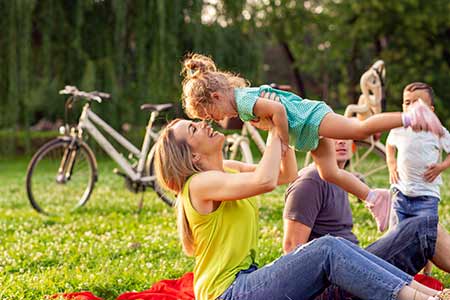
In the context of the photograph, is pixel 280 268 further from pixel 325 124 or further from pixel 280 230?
pixel 280 230

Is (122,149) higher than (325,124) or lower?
lower

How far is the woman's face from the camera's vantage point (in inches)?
133

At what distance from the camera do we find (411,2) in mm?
20156

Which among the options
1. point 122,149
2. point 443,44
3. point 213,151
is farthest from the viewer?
point 443,44

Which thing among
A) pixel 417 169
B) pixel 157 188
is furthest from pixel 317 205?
pixel 157 188

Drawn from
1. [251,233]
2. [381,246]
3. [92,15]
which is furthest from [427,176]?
[92,15]

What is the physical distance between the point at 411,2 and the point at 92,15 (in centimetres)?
977

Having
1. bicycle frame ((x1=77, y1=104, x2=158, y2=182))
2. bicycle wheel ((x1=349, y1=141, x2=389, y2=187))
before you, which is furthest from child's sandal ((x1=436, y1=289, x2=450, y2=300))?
bicycle frame ((x1=77, y1=104, x2=158, y2=182))

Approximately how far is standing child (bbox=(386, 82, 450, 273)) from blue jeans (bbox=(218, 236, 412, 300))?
1235 mm

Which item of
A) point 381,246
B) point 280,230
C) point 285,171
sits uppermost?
point 285,171

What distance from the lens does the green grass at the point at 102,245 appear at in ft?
15.2

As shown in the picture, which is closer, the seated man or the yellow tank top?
the yellow tank top

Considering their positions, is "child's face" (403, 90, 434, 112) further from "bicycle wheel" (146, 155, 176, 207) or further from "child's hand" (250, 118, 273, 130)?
"bicycle wheel" (146, 155, 176, 207)

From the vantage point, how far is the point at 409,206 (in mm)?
4453
